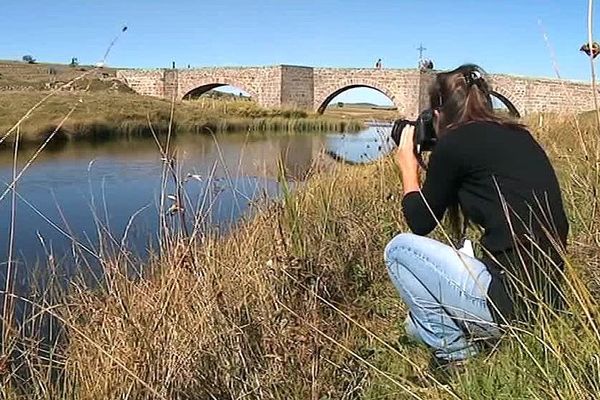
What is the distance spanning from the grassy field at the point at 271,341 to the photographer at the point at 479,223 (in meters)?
0.10

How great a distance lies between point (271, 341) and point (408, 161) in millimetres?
751

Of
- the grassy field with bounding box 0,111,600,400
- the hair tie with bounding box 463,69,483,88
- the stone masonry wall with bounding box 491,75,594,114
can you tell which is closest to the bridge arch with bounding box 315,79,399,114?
the stone masonry wall with bounding box 491,75,594,114

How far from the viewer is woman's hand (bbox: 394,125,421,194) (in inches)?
91.9

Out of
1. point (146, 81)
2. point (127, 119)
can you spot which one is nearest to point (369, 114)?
point (127, 119)

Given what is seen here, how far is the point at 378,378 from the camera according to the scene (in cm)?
208

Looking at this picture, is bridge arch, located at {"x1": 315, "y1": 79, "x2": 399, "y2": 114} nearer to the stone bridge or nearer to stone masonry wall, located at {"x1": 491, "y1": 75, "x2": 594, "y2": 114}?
the stone bridge

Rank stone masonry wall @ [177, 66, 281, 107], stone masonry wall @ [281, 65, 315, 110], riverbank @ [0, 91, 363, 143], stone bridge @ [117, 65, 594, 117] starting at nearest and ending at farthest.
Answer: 1. riverbank @ [0, 91, 363, 143]
2. stone bridge @ [117, 65, 594, 117]
3. stone masonry wall @ [281, 65, 315, 110]
4. stone masonry wall @ [177, 66, 281, 107]

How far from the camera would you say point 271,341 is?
85.1 inches

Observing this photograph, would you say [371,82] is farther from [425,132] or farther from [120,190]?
[425,132]

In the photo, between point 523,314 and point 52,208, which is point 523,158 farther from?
point 52,208

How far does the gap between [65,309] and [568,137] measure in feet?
18.2

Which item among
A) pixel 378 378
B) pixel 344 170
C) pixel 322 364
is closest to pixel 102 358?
pixel 322 364

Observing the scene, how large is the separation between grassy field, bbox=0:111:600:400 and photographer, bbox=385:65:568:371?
0.10 m

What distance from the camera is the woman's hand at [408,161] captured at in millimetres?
2334
